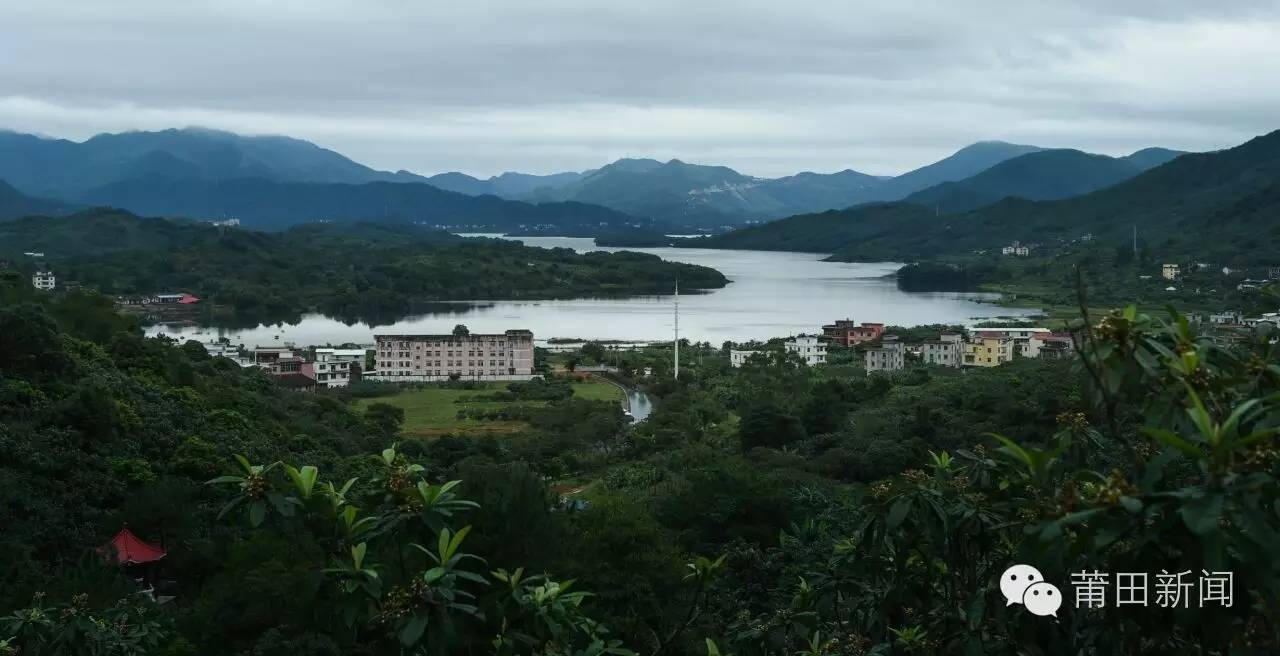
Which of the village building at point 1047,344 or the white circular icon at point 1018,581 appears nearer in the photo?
the white circular icon at point 1018,581

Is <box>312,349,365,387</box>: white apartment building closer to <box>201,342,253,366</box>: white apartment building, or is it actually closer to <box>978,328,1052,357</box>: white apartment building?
<box>201,342,253,366</box>: white apartment building

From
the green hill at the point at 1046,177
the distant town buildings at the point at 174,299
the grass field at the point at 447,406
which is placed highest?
the green hill at the point at 1046,177

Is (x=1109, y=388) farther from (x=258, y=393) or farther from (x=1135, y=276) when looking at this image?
(x=1135, y=276)

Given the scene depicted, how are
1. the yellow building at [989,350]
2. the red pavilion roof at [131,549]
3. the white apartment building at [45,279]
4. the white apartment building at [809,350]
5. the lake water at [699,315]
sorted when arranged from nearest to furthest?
the red pavilion roof at [131,549]
the yellow building at [989,350]
the white apartment building at [809,350]
the lake water at [699,315]
the white apartment building at [45,279]

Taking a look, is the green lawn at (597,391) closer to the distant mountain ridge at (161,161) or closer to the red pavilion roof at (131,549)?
the red pavilion roof at (131,549)

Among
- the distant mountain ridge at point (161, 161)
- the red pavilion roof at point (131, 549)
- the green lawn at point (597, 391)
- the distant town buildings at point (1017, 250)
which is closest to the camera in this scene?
the red pavilion roof at point (131, 549)

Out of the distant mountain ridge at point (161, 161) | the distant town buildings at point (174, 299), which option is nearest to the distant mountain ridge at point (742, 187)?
the distant mountain ridge at point (161, 161)

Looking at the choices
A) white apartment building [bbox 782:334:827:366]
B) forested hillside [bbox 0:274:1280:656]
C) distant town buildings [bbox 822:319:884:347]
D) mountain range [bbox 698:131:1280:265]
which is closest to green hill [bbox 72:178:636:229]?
mountain range [bbox 698:131:1280:265]

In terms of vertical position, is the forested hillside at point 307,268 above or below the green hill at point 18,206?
below
